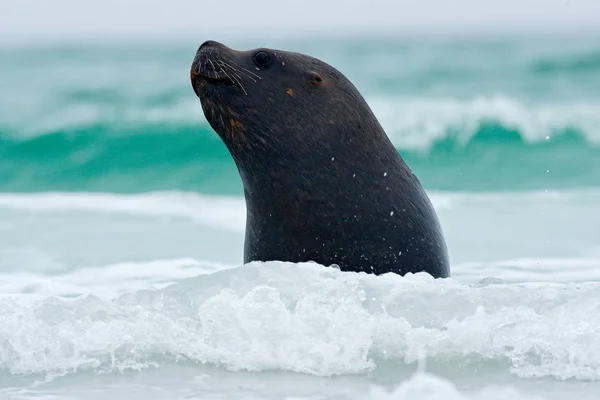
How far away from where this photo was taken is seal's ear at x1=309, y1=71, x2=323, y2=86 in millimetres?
5891

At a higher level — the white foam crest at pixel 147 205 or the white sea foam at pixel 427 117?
the white sea foam at pixel 427 117

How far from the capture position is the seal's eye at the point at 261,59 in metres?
5.87

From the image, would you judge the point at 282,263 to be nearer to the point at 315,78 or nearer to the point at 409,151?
the point at 315,78

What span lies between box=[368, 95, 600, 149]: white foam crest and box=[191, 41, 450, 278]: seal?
1259 centimetres

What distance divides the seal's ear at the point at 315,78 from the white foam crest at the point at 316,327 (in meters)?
1.26

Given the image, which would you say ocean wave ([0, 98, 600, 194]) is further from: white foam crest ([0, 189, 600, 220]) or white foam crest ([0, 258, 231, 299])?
white foam crest ([0, 258, 231, 299])

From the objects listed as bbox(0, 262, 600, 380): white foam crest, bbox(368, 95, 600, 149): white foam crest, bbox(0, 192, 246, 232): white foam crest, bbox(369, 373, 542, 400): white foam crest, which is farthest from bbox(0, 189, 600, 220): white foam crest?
bbox(369, 373, 542, 400): white foam crest

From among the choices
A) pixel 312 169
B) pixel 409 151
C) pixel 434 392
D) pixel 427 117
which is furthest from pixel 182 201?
pixel 434 392

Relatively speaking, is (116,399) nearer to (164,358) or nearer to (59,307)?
(164,358)

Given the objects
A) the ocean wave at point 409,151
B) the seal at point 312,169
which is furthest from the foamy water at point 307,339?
the ocean wave at point 409,151

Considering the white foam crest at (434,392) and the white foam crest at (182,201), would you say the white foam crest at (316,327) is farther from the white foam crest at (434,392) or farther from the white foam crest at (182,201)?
the white foam crest at (182,201)

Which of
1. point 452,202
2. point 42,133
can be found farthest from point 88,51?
point 452,202

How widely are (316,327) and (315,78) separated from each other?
69.3 inches

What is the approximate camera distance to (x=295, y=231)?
5578 mm
